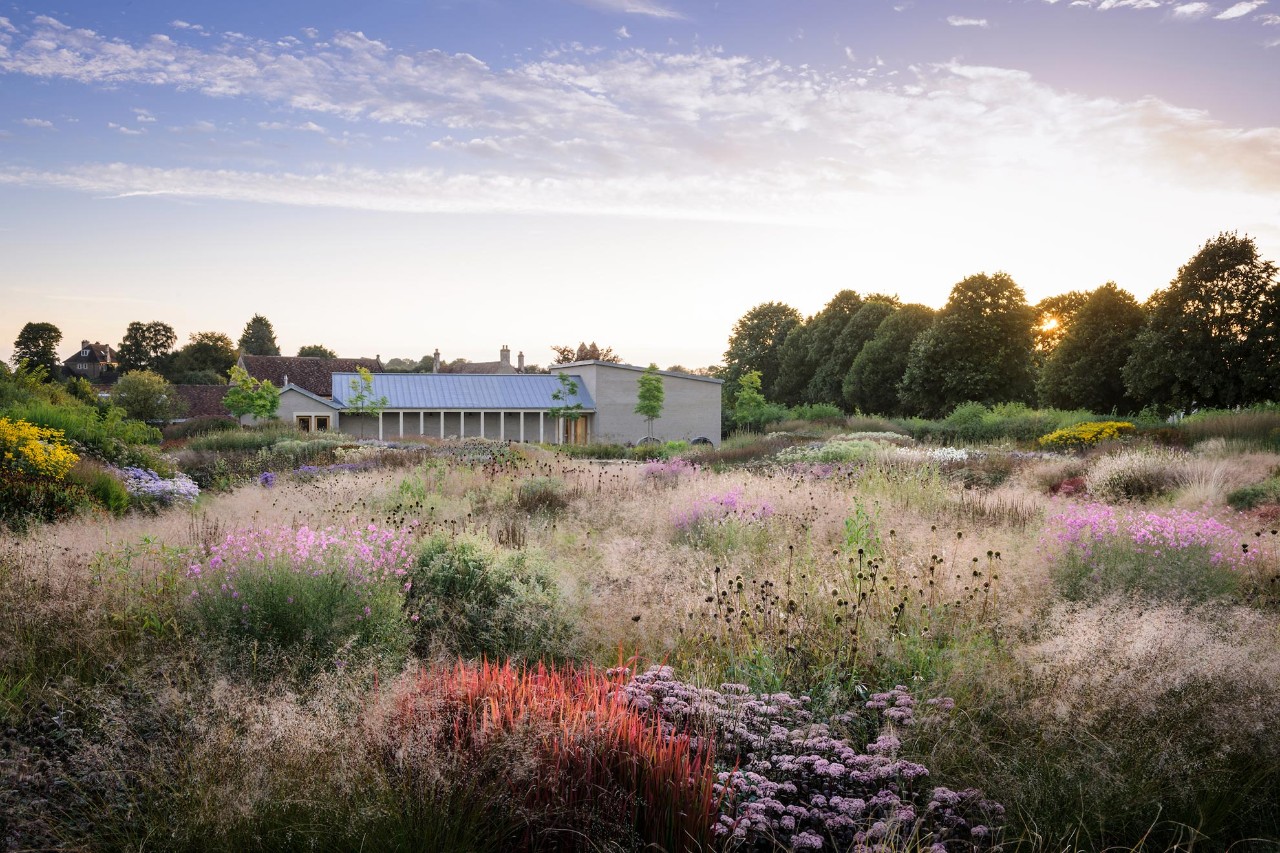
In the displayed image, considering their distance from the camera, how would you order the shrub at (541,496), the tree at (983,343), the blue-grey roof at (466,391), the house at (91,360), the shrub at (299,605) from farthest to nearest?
the house at (91,360) < the blue-grey roof at (466,391) < the tree at (983,343) < the shrub at (541,496) < the shrub at (299,605)

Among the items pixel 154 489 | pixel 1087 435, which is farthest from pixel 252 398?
pixel 1087 435

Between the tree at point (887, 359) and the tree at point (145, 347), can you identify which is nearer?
the tree at point (887, 359)

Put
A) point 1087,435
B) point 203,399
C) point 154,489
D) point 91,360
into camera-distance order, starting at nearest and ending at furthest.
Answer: point 154,489 → point 1087,435 → point 203,399 → point 91,360

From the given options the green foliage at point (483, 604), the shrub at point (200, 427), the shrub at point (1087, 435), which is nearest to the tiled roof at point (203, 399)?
the shrub at point (200, 427)

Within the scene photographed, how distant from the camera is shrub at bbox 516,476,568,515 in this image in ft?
33.4

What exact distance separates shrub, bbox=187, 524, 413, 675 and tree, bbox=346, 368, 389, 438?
3184 cm

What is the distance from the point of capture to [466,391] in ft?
136

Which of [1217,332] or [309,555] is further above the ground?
[1217,332]

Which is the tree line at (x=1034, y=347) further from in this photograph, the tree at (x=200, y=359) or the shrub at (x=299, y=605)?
the tree at (x=200, y=359)

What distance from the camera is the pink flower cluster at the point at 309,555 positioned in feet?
17.1

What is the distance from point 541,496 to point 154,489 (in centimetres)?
523

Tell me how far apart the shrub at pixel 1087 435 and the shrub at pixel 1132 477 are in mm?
7461

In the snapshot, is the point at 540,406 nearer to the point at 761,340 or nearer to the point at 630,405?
the point at 630,405

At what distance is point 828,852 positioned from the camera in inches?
124
